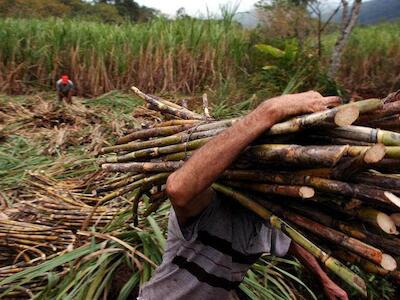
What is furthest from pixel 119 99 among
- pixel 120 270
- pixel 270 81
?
pixel 120 270

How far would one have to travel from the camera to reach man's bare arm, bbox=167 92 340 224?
1218 millimetres

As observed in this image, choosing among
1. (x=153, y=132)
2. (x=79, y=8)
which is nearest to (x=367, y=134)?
(x=153, y=132)

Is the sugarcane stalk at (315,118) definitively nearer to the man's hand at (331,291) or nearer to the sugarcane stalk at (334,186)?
the sugarcane stalk at (334,186)

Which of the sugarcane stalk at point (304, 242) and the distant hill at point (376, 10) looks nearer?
the sugarcane stalk at point (304, 242)

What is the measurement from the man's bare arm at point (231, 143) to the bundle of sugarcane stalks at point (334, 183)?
42mm

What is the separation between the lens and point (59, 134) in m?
4.31

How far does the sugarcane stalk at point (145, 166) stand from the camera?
1.51 m

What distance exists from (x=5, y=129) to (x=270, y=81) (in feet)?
10.3

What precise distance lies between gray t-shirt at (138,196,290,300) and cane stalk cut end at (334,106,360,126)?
553mm

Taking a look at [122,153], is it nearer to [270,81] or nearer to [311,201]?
[311,201]

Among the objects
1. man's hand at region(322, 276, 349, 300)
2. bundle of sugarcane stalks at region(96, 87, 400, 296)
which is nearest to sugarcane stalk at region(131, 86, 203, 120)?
bundle of sugarcane stalks at region(96, 87, 400, 296)

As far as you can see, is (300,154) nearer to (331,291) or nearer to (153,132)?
(153,132)

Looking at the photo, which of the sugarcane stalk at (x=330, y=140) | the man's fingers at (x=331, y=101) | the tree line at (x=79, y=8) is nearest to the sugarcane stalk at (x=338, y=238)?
the sugarcane stalk at (x=330, y=140)

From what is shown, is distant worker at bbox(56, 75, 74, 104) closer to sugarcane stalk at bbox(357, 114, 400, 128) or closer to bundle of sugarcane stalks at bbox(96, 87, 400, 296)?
bundle of sugarcane stalks at bbox(96, 87, 400, 296)
